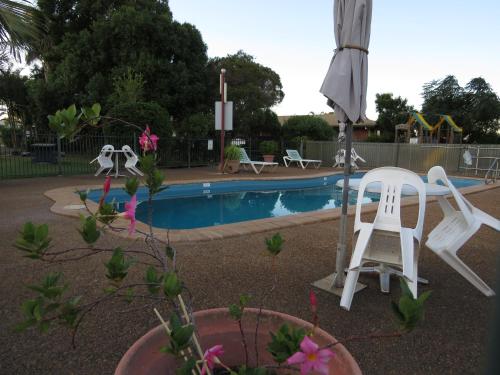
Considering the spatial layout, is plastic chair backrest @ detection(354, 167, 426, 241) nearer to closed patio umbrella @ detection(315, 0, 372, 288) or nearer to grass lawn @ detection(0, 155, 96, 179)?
closed patio umbrella @ detection(315, 0, 372, 288)

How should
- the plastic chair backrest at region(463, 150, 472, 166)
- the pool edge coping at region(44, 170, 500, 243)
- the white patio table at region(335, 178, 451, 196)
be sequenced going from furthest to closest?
the plastic chair backrest at region(463, 150, 472, 166) → the pool edge coping at region(44, 170, 500, 243) → the white patio table at region(335, 178, 451, 196)

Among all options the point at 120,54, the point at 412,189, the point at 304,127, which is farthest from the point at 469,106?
the point at 412,189

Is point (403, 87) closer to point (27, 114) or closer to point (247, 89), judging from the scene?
point (247, 89)

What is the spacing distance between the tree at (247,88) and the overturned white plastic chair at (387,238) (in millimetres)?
14148

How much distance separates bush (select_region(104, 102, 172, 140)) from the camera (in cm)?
1073

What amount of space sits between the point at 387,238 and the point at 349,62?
136cm

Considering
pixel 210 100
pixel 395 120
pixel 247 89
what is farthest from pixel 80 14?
pixel 395 120

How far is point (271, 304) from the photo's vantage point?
2.37 metres

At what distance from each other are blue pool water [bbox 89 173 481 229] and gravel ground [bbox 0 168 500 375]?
256 centimetres

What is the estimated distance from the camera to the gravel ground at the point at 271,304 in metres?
1.78

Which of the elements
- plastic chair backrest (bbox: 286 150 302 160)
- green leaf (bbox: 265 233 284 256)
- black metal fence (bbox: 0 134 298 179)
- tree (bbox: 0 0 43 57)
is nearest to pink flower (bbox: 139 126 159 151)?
green leaf (bbox: 265 233 284 256)

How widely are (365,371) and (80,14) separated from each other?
1906cm

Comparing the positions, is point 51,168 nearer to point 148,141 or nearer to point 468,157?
point 148,141

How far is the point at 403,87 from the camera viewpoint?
100 ft
